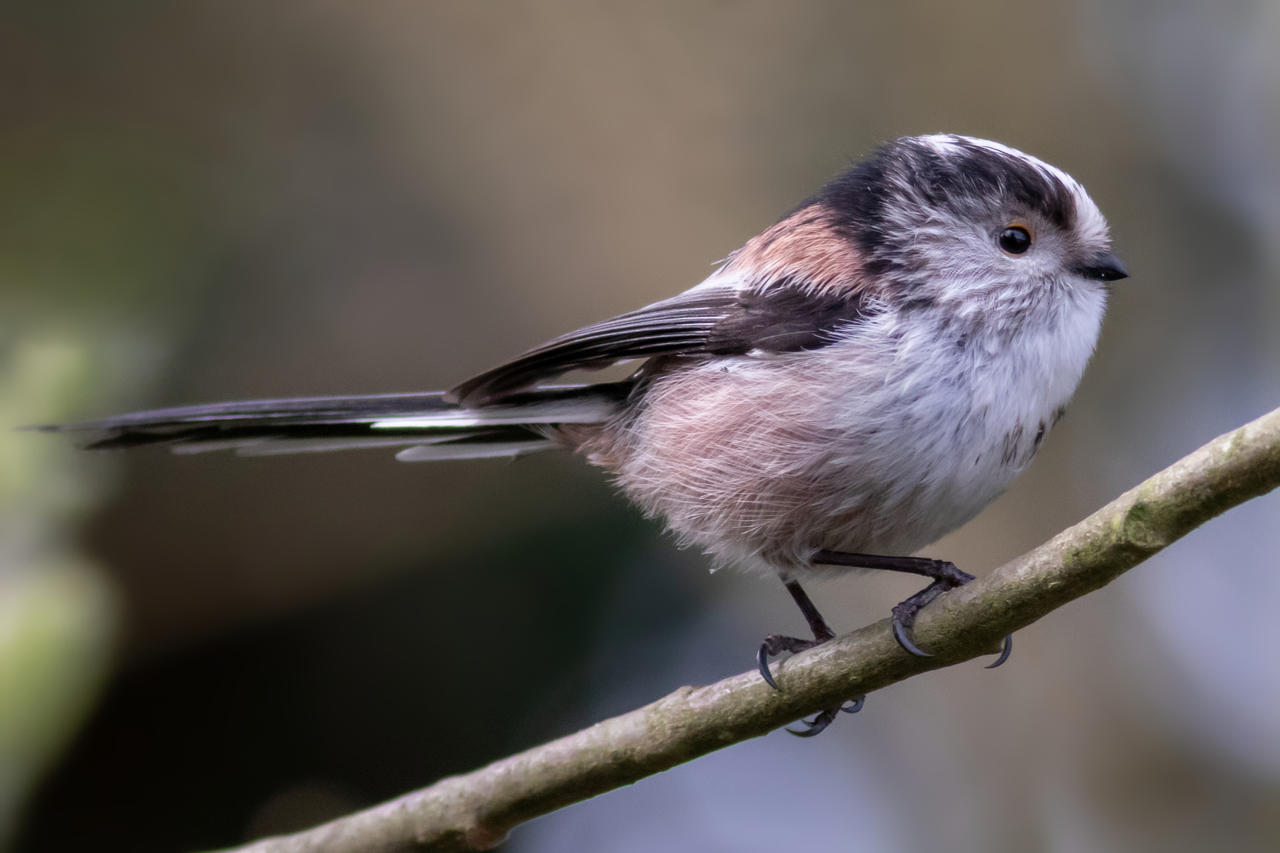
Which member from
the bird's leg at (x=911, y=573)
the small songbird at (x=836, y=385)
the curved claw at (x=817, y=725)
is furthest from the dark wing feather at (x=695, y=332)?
the curved claw at (x=817, y=725)

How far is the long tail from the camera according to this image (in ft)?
9.03

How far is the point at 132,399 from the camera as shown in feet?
10.5

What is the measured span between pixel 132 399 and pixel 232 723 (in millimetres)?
1384

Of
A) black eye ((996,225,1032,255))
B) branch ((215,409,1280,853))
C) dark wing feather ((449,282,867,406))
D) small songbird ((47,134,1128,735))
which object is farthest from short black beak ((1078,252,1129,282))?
branch ((215,409,1280,853))

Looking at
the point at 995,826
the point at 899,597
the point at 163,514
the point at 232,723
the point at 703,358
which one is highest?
the point at 163,514

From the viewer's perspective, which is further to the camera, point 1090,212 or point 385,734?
point 385,734

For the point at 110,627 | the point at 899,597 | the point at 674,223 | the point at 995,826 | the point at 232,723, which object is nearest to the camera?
the point at 110,627

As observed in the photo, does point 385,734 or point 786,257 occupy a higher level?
point 786,257

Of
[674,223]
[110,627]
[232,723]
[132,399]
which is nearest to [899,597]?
[674,223]

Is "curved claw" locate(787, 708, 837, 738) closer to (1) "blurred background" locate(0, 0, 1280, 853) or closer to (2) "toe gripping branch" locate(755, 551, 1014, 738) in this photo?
(2) "toe gripping branch" locate(755, 551, 1014, 738)

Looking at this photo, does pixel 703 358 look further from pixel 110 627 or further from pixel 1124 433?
pixel 1124 433

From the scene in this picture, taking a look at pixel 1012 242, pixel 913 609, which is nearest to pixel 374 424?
pixel 913 609

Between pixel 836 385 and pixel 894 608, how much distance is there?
56 cm

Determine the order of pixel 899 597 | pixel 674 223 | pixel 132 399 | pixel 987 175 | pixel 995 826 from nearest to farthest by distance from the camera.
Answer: pixel 987 175, pixel 132 399, pixel 995 826, pixel 899 597, pixel 674 223
